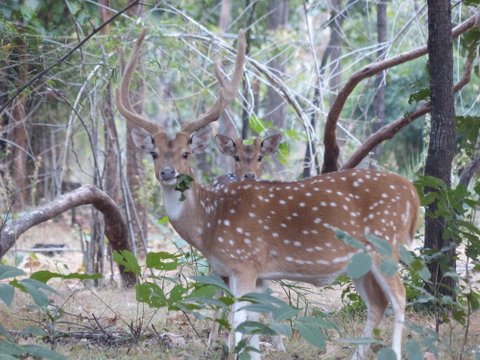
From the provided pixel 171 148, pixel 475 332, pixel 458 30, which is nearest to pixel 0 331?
pixel 171 148

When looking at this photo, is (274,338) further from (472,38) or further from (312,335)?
(472,38)

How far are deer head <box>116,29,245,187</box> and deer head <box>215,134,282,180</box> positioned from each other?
1987 mm

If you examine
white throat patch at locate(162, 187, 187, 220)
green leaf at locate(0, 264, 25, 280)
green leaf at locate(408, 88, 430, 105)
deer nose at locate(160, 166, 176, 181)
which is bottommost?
green leaf at locate(0, 264, 25, 280)

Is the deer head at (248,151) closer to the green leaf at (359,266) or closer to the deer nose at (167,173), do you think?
the deer nose at (167,173)

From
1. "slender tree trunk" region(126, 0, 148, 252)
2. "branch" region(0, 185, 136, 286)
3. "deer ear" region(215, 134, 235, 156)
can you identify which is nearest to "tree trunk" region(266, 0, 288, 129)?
"slender tree trunk" region(126, 0, 148, 252)

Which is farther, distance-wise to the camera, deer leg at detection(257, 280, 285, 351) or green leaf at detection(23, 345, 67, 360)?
deer leg at detection(257, 280, 285, 351)

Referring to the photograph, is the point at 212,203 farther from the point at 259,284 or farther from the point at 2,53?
the point at 2,53

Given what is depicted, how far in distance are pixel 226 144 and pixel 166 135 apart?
2.81 metres

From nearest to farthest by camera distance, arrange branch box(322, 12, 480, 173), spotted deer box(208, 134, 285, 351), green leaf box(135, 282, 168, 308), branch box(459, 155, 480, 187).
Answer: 1. green leaf box(135, 282, 168, 308)
2. branch box(322, 12, 480, 173)
3. branch box(459, 155, 480, 187)
4. spotted deer box(208, 134, 285, 351)

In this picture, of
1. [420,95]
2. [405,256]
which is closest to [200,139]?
[420,95]

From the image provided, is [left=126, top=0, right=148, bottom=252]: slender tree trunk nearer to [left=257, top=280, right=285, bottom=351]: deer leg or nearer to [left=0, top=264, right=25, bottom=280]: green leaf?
[left=257, top=280, right=285, bottom=351]: deer leg

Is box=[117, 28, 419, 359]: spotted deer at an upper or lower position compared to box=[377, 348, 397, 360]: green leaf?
upper

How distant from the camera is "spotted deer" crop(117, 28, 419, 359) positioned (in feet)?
19.2

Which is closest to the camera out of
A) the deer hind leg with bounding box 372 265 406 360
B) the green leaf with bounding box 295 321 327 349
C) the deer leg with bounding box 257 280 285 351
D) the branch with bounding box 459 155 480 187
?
the green leaf with bounding box 295 321 327 349
